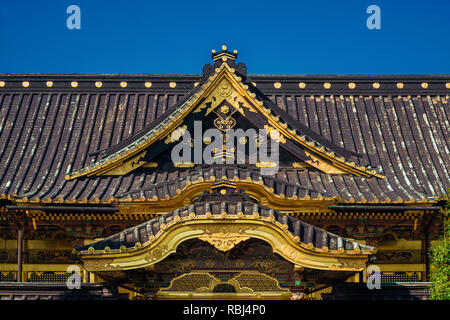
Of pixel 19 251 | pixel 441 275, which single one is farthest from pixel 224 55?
pixel 441 275

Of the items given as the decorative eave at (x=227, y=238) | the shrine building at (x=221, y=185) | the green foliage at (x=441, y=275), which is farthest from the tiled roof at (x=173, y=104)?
the decorative eave at (x=227, y=238)

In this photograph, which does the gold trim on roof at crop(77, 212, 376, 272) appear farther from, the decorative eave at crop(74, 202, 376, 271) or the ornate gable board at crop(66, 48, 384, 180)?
the ornate gable board at crop(66, 48, 384, 180)

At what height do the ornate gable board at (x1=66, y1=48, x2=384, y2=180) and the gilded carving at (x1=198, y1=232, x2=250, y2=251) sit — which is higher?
the ornate gable board at (x1=66, y1=48, x2=384, y2=180)

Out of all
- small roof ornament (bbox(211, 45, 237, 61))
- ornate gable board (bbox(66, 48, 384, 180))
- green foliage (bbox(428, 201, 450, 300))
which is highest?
small roof ornament (bbox(211, 45, 237, 61))

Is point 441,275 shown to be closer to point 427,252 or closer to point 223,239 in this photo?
point 223,239

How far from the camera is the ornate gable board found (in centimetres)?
1773

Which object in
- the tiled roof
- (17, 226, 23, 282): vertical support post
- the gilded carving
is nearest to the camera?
the gilded carving

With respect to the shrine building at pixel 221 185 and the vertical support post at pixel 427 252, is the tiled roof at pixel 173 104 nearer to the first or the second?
the shrine building at pixel 221 185

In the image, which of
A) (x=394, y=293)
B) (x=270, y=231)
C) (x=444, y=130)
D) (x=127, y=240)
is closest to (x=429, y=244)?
(x=444, y=130)

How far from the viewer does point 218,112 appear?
1822 cm

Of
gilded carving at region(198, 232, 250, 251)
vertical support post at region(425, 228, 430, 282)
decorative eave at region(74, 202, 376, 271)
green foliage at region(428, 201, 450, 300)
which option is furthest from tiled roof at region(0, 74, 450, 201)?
gilded carving at region(198, 232, 250, 251)

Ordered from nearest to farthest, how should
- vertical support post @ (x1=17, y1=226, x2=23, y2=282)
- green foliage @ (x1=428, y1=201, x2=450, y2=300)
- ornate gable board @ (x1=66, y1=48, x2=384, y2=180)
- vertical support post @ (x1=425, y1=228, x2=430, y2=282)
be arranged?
green foliage @ (x1=428, y1=201, x2=450, y2=300), vertical support post @ (x1=17, y1=226, x2=23, y2=282), ornate gable board @ (x1=66, y1=48, x2=384, y2=180), vertical support post @ (x1=425, y1=228, x2=430, y2=282)

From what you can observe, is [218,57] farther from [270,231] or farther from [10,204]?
[270,231]
